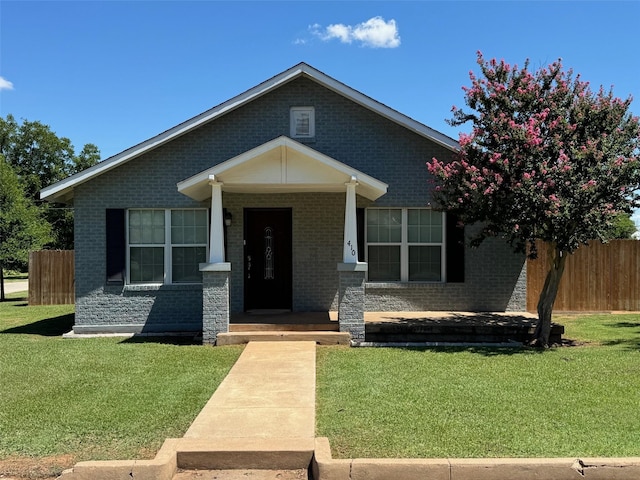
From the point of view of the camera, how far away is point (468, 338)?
33.8 ft

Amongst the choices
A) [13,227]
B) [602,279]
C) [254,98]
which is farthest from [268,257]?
[13,227]

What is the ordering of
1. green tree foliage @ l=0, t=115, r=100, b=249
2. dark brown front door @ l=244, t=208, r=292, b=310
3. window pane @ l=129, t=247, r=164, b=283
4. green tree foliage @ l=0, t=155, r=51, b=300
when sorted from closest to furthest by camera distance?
window pane @ l=129, t=247, r=164, b=283 < dark brown front door @ l=244, t=208, r=292, b=310 < green tree foliage @ l=0, t=155, r=51, b=300 < green tree foliage @ l=0, t=115, r=100, b=249

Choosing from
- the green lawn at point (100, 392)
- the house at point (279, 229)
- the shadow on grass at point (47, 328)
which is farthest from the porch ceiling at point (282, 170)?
the shadow on grass at point (47, 328)

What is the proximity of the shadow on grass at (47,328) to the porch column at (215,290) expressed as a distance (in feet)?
14.0

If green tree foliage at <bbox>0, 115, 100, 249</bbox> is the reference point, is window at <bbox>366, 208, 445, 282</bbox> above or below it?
below

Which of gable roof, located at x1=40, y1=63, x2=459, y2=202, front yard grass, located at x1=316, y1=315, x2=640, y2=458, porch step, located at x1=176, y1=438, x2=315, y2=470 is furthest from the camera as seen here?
gable roof, located at x1=40, y1=63, x2=459, y2=202

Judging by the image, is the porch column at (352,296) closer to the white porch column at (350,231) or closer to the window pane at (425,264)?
the white porch column at (350,231)

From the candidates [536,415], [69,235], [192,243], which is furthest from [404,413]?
[69,235]

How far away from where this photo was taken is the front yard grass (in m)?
4.90

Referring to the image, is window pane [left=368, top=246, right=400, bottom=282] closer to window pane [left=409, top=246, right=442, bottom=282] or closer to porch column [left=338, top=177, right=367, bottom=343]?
window pane [left=409, top=246, right=442, bottom=282]

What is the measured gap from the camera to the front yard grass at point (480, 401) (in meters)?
4.90

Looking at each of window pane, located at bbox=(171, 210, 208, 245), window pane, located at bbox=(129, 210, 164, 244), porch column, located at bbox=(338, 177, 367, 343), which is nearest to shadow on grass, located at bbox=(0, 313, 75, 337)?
window pane, located at bbox=(129, 210, 164, 244)

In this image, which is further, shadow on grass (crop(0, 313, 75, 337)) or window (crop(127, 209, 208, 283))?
shadow on grass (crop(0, 313, 75, 337))

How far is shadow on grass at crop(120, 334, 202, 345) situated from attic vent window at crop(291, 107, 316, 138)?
5.01 meters
